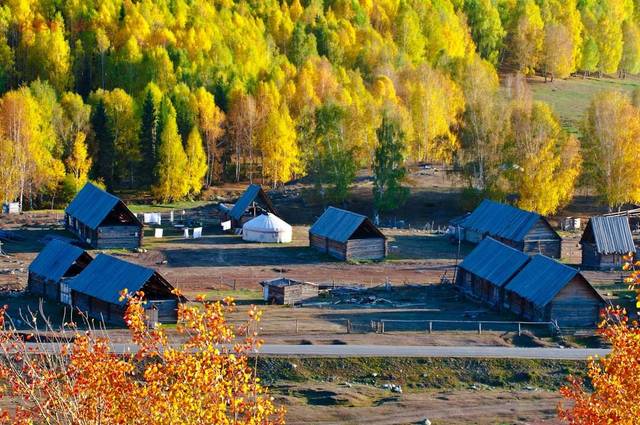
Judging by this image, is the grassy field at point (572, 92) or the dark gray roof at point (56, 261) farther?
the grassy field at point (572, 92)

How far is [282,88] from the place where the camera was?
127 metres

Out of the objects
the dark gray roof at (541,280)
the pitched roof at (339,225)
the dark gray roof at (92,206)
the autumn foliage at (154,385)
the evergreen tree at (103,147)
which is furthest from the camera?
the evergreen tree at (103,147)

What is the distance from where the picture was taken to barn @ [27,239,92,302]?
218ft

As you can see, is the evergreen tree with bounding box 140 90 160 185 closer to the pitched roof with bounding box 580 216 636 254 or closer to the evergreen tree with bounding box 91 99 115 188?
the evergreen tree with bounding box 91 99 115 188

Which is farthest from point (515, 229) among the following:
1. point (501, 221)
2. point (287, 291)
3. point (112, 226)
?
point (112, 226)

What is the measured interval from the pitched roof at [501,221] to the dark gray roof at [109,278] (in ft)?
93.9

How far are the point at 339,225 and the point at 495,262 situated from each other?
15825 millimetres

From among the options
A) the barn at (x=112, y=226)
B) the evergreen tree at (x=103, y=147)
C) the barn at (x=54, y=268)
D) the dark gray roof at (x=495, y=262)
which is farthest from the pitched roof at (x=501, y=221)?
the evergreen tree at (x=103, y=147)

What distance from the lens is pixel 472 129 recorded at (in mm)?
104000

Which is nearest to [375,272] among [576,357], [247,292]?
[247,292]

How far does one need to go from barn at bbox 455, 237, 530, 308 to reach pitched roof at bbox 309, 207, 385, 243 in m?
10.5

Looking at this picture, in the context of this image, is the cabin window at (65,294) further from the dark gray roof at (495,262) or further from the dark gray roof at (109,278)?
the dark gray roof at (495,262)

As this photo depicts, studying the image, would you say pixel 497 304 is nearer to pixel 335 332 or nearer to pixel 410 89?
pixel 335 332

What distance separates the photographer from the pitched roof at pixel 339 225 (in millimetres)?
80812
